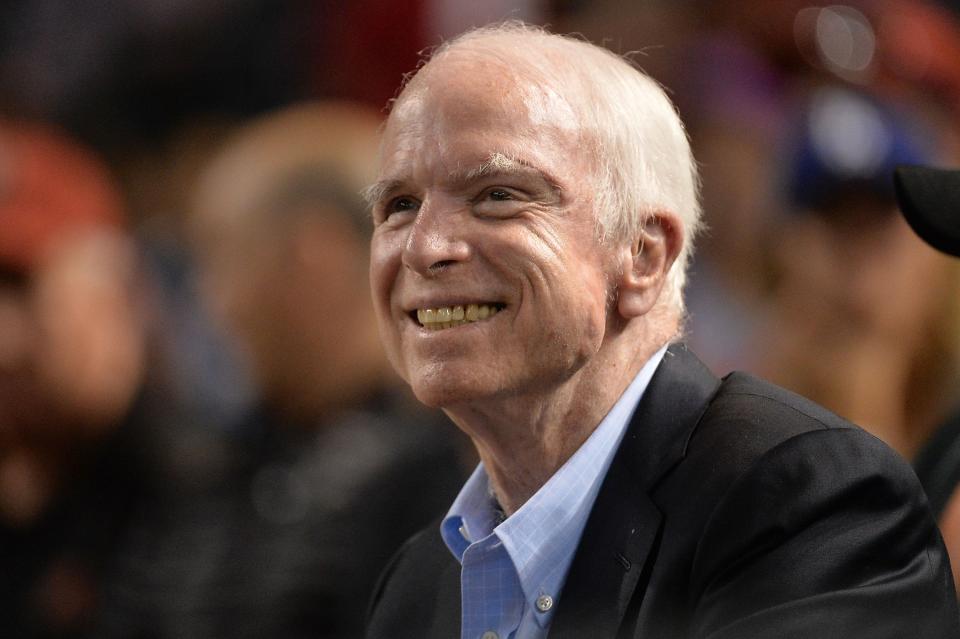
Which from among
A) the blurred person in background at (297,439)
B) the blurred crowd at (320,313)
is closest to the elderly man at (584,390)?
the blurred person in background at (297,439)

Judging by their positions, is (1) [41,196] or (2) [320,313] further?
(1) [41,196]

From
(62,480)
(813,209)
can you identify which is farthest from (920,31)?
(62,480)

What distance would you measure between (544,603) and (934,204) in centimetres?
80

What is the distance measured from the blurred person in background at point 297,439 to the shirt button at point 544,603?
1.22 metres

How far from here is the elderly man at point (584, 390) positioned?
1861 mm

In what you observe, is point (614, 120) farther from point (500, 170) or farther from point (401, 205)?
point (401, 205)

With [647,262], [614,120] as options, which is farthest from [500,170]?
[647,262]

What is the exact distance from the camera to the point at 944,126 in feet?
13.2

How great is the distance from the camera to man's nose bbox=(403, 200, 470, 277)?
213 centimetres

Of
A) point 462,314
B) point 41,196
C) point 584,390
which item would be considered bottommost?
point 41,196

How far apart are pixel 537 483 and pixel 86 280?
2461mm

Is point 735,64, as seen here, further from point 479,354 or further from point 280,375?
point 479,354

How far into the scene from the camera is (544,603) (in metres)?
2.10

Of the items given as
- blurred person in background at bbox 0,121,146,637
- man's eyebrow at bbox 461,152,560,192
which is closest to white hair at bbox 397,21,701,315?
man's eyebrow at bbox 461,152,560,192
